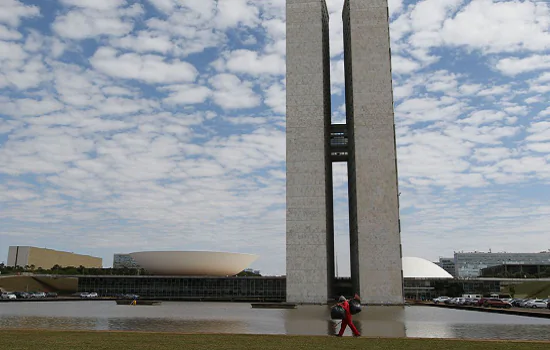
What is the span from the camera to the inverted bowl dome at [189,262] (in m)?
64.2

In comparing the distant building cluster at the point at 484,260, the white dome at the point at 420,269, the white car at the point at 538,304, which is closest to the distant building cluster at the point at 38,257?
the white dome at the point at 420,269

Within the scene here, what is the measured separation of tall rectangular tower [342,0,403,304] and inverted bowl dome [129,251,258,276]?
19677 mm

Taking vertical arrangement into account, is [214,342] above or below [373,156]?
below

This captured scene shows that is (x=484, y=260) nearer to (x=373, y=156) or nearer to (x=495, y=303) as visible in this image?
(x=373, y=156)

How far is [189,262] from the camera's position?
64312mm

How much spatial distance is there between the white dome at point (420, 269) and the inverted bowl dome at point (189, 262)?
82.3ft

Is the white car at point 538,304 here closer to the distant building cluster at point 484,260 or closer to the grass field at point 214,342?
the grass field at point 214,342

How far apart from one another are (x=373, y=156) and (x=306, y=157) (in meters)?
6.32

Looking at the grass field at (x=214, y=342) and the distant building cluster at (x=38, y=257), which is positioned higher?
the distant building cluster at (x=38, y=257)

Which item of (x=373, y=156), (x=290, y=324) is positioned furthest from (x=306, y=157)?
(x=290, y=324)

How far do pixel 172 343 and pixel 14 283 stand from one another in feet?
241

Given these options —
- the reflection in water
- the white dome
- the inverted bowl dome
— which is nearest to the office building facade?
the white dome

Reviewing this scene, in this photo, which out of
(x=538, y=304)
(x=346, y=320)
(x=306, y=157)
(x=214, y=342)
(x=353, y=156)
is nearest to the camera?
(x=214, y=342)

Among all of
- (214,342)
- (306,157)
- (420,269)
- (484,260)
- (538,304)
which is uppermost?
(306,157)
